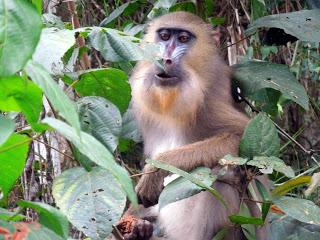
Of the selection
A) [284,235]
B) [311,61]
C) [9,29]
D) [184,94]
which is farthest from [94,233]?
[311,61]

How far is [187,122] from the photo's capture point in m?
4.73

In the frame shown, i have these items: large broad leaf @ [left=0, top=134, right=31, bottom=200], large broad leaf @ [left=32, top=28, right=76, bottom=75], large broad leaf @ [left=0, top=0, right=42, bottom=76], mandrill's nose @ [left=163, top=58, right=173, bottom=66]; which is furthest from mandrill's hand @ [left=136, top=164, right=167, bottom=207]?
large broad leaf @ [left=0, top=0, right=42, bottom=76]

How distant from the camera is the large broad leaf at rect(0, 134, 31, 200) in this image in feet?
5.68

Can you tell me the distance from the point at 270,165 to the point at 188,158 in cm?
110

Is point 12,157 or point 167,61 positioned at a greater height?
point 12,157

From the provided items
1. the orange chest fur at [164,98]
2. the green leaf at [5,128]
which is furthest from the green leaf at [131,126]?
the green leaf at [5,128]

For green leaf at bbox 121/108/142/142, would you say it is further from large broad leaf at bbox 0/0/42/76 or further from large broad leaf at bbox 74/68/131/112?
large broad leaf at bbox 0/0/42/76

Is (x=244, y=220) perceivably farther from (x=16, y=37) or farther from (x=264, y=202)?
(x=16, y=37)

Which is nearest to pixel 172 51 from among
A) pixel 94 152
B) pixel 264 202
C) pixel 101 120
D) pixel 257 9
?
pixel 257 9

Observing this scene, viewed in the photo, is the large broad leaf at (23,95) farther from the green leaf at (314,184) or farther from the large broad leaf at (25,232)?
the green leaf at (314,184)

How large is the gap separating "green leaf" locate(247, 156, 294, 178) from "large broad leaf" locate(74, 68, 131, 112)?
74 cm

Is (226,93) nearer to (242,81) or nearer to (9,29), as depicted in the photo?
(242,81)

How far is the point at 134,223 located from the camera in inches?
160

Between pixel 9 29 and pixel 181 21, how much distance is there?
12.0 feet
